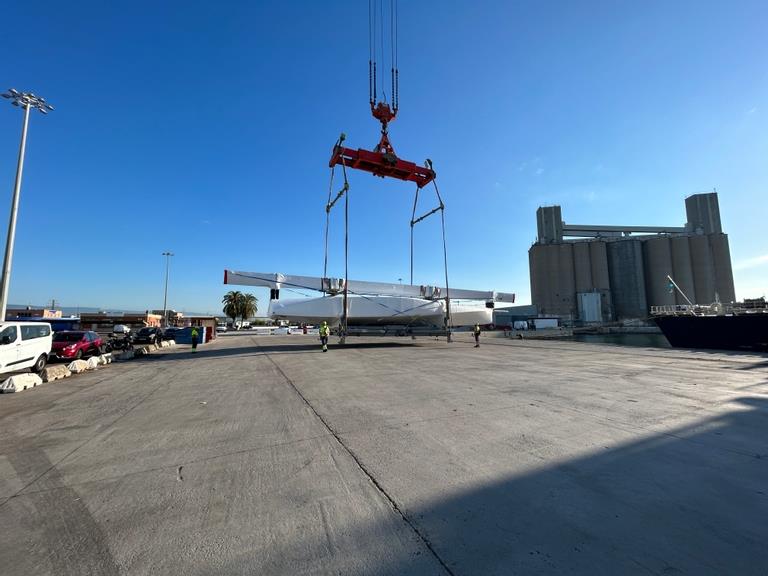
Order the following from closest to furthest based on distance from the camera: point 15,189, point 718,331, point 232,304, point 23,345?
point 23,345, point 15,189, point 718,331, point 232,304

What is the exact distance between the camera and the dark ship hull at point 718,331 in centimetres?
1964

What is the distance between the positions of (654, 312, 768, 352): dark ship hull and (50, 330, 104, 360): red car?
3291 cm

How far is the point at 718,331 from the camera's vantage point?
22.1 meters

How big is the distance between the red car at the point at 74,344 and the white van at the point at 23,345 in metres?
4.08

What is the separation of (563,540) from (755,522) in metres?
1.48

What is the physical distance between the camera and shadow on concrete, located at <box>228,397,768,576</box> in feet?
7.00

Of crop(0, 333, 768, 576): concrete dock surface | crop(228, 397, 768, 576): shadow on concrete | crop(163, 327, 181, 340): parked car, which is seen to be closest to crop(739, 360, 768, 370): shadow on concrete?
crop(0, 333, 768, 576): concrete dock surface

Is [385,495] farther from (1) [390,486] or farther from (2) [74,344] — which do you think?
(2) [74,344]

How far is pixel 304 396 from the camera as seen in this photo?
284 inches

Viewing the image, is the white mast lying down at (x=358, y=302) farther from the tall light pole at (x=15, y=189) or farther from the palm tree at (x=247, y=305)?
the palm tree at (x=247, y=305)

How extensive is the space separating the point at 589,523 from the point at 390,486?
61.1 inches

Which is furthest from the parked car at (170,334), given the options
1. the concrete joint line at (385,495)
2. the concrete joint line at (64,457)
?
the concrete joint line at (385,495)

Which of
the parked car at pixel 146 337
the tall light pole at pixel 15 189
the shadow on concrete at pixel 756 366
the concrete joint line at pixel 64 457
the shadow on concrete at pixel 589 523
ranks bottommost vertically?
the concrete joint line at pixel 64 457

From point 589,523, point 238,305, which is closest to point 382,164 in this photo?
point 589,523
